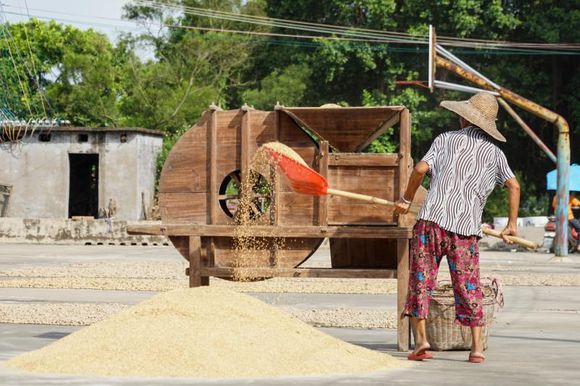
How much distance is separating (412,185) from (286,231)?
5.05ft

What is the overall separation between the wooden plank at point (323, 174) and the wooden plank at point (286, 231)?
123 mm

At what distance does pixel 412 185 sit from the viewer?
388 inches

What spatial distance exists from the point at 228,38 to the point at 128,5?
7011 mm

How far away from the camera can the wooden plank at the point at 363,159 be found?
10.8 metres

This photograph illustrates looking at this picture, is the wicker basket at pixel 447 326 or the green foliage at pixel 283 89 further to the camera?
the green foliage at pixel 283 89

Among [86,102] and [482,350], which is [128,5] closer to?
[86,102]

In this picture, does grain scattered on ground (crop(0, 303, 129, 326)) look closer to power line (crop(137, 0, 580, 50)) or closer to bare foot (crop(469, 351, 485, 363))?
bare foot (crop(469, 351, 485, 363))

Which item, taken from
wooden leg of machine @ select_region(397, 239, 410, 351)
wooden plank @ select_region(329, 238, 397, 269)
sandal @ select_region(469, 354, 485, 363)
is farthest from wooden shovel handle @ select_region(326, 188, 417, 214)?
sandal @ select_region(469, 354, 485, 363)

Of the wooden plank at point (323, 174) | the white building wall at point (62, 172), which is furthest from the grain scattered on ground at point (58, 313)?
the white building wall at point (62, 172)

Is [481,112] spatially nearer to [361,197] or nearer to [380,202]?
[380,202]

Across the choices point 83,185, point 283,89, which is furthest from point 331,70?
point 83,185

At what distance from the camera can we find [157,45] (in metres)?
63.1

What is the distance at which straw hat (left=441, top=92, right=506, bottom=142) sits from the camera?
9.90 metres

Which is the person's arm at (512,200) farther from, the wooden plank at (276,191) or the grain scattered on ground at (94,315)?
the grain scattered on ground at (94,315)
